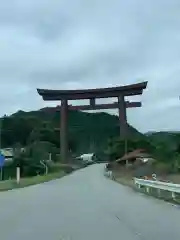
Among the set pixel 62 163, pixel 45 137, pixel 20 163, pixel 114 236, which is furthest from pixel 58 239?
pixel 45 137

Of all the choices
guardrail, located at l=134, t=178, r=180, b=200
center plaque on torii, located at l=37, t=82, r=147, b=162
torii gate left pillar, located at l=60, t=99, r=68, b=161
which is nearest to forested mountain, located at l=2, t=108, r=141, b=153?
torii gate left pillar, located at l=60, t=99, r=68, b=161

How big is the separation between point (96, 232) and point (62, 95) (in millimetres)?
72869

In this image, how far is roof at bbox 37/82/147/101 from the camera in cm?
8088

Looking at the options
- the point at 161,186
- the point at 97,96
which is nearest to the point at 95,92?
the point at 97,96

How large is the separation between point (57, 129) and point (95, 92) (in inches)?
2019

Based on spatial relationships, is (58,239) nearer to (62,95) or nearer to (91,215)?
(91,215)

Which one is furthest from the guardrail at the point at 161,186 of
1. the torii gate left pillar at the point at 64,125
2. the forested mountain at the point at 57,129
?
the forested mountain at the point at 57,129

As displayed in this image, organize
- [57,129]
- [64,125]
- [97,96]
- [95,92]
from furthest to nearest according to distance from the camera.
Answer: [57,129], [64,125], [97,96], [95,92]

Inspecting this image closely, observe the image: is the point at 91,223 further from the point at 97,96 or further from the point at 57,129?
the point at 57,129

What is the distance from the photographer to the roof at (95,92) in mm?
80875

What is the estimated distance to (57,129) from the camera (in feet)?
430

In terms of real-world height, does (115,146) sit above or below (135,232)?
above

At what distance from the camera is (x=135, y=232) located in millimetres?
11922

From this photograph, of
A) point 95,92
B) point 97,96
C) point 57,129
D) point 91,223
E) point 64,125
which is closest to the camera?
point 91,223
